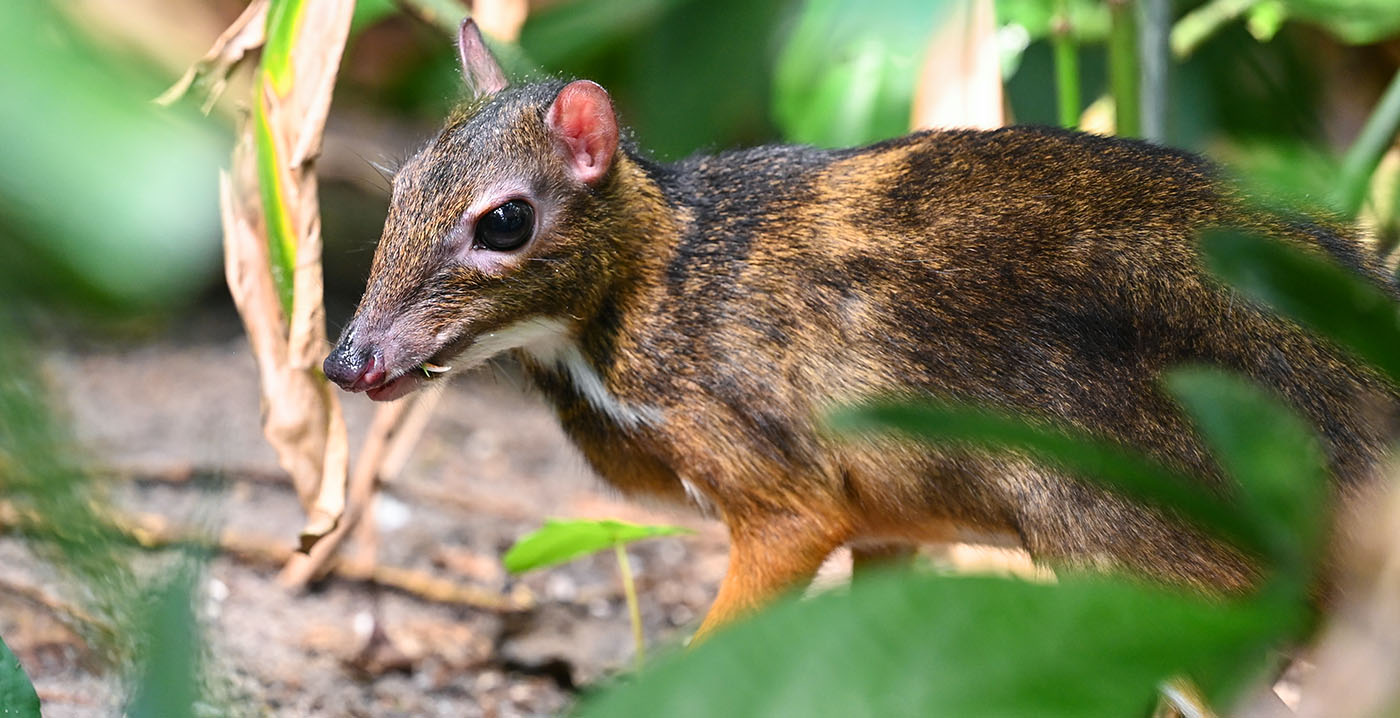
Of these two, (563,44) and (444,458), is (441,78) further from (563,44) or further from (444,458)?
(444,458)

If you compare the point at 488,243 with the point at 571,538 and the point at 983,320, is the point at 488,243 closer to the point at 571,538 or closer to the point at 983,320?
the point at 571,538

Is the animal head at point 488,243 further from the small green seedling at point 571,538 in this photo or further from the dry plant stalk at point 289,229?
the small green seedling at point 571,538

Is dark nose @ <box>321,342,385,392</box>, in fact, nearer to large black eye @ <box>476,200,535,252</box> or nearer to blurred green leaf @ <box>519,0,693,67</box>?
A: large black eye @ <box>476,200,535,252</box>

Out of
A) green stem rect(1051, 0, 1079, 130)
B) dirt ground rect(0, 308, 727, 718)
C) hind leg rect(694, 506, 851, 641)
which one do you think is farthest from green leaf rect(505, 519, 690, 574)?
green stem rect(1051, 0, 1079, 130)

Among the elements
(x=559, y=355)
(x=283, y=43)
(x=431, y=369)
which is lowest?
(x=559, y=355)

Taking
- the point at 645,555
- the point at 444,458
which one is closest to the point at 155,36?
the point at 645,555

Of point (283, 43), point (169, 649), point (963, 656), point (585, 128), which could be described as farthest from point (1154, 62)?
point (169, 649)
